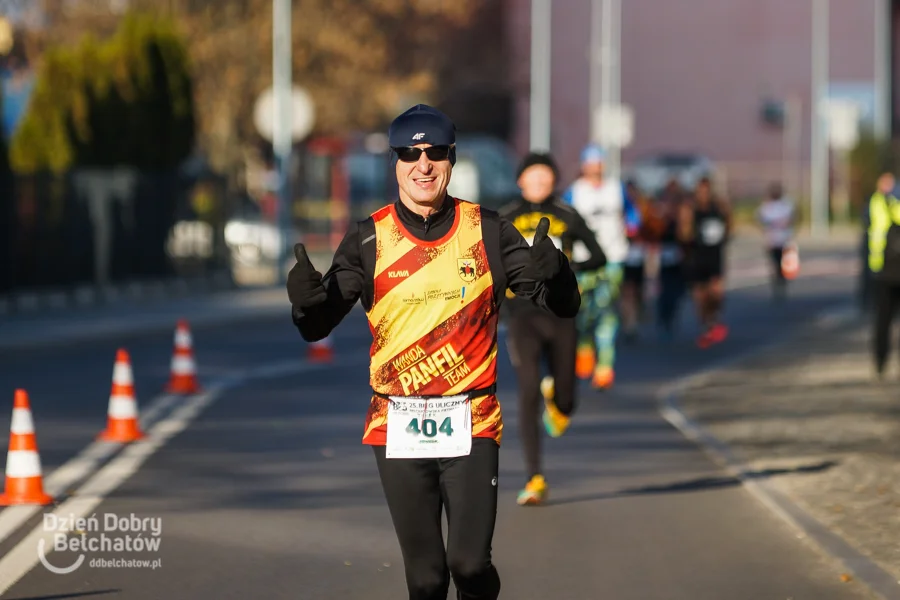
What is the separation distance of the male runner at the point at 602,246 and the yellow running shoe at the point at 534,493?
15.9ft

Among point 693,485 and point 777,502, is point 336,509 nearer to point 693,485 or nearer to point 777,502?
point 693,485

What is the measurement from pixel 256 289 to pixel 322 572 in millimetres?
25214

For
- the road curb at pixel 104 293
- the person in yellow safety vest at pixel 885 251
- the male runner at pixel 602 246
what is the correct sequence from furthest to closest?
the road curb at pixel 104 293 < the person in yellow safety vest at pixel 885 251 < the male runner at pixel 602 246

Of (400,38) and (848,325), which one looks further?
(400,38)

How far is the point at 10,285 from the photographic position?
26594 mm

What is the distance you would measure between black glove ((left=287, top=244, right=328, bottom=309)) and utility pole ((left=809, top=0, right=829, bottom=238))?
49360 millimetres

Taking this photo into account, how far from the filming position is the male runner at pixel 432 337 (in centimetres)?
613

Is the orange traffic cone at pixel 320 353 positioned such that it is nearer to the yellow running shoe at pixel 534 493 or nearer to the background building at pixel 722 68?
the yellow running shoe at pixel 534 493

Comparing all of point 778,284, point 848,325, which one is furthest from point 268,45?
point 848,325

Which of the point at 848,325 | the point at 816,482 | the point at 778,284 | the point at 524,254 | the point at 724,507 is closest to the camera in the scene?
the point at 524,254

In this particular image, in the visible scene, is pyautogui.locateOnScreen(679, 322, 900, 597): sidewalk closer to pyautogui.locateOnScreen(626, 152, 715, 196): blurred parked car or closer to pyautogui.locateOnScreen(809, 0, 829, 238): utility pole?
pyautogui.locateOnScreen(626, 152, 715, 196): blurred parked car

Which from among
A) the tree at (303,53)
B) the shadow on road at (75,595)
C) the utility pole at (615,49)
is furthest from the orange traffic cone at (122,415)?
the utility pole at (615,49)

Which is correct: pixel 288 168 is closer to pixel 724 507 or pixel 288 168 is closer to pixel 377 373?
pixel 724 507

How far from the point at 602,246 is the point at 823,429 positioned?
3506 millimetres
